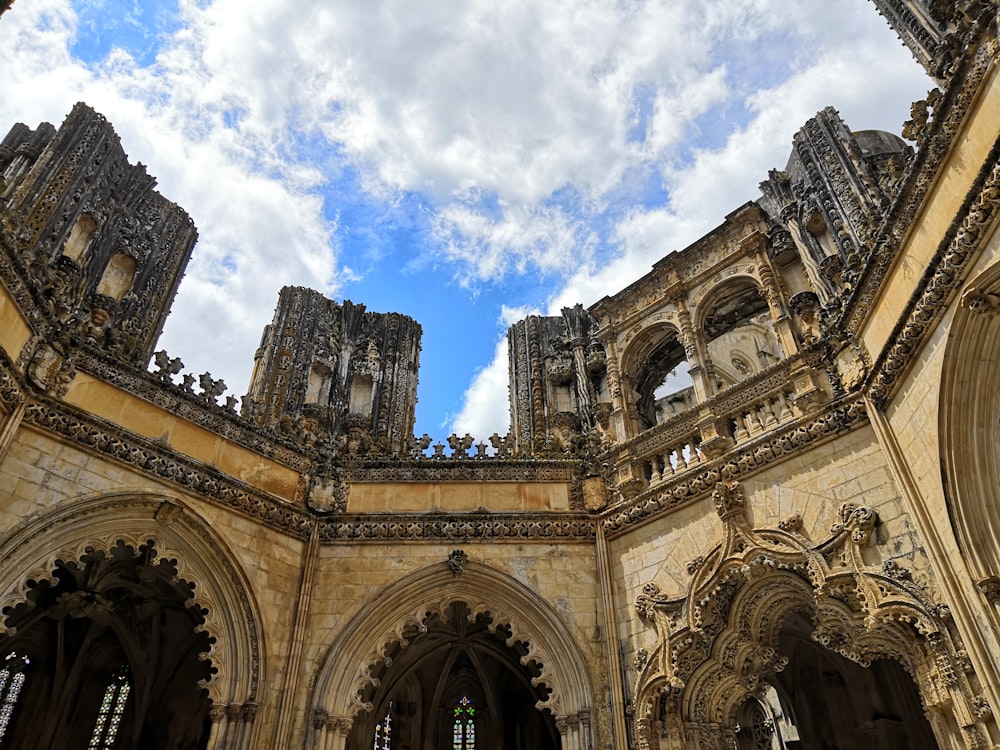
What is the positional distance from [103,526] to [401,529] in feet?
14.9

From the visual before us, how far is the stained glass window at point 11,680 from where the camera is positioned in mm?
13289

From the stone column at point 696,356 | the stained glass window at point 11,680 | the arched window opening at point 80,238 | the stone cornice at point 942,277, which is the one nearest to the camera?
the stone cornice at point 942,277

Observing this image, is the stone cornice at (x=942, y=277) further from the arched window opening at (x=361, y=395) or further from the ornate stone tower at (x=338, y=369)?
the arched window opening at (x=361, y=395)

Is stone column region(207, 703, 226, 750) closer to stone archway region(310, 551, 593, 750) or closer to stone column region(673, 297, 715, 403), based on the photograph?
stone archway region(310, 551, 593, 750)

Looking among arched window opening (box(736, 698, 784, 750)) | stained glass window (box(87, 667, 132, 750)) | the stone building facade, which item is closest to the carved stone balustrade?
the stone building facade

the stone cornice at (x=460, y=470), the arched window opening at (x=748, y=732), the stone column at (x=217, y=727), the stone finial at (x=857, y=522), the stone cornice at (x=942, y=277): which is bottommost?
the stone column at (x=217, y=727)

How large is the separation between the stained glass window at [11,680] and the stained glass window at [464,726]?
9.17 m

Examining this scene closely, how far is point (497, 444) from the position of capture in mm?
13125

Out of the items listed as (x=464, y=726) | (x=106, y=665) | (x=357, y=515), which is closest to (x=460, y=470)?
(x=357, y=515)

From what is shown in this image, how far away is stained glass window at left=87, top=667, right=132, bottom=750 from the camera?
13.7 meters

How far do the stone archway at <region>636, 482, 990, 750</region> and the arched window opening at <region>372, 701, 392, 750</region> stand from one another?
764 cm

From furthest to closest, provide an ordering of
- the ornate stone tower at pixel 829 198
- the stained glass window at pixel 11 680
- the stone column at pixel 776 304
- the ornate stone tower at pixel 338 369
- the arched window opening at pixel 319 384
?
the arched window opening at pixel 319 384 → the ornate stone tower at pixel 338 369 → the stained glass window at pixel 11 680 → the stone column at pixel 776 304 → the ornate stone tower at pixel 829 198

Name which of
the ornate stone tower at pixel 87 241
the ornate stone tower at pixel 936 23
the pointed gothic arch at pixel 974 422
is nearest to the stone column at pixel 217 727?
the ornate stone tower at pixel 87 241

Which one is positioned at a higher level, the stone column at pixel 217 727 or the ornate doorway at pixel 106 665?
the ornate doorway at pixel 106 665
